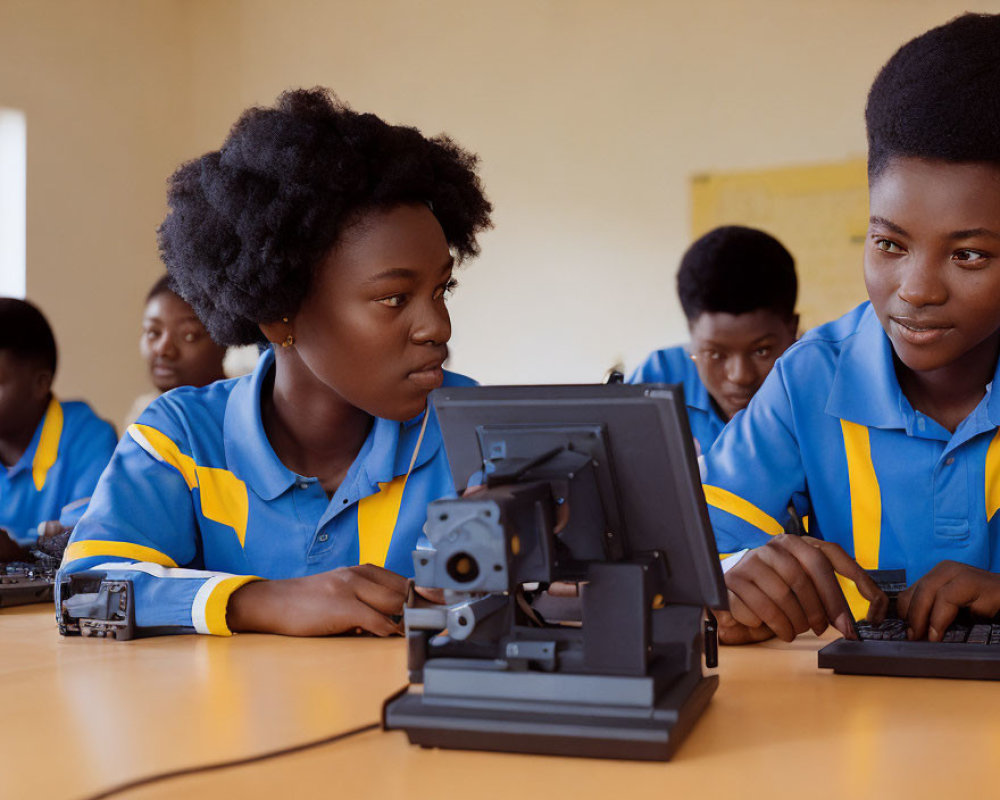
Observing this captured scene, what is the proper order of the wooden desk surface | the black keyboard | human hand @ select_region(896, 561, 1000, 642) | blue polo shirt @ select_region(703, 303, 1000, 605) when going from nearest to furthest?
the wooden desk surface, the black keyboard, human hand @ select_region(896, 561, 1000, 642), blue polo shirt @ select_region(703, 303, 1000, 605)

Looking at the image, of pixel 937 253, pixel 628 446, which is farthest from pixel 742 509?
pixel 628 446

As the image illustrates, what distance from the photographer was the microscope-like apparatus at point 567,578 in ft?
2.78

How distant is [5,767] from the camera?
2.85 ft

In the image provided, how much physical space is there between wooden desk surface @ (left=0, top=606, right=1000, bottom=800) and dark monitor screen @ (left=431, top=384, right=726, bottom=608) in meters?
0.14

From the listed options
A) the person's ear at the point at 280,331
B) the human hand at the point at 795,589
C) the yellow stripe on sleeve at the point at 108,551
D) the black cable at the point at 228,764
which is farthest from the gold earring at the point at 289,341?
the black cable at the point at 228,764

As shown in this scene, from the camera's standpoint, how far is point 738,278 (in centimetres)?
289

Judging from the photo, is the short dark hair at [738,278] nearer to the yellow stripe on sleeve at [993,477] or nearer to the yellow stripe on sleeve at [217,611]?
the yellow stripe on sleeve at [993,477]

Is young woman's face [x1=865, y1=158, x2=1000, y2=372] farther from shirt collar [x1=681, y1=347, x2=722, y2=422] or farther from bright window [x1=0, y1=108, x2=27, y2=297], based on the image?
bright window [x1=0, y1=108, x2=27, y2=297]

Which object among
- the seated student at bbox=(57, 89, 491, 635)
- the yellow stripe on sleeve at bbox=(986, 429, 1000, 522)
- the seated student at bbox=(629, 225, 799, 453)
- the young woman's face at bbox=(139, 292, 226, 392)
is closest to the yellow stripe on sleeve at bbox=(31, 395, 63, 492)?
the young woman's face at bbox=(139, 292, 226, 392)

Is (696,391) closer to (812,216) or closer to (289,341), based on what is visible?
(289,341)

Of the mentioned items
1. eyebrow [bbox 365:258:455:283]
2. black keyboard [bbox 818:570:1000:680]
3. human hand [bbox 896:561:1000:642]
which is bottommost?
black keyboard [bbox 818:570:1000:680]

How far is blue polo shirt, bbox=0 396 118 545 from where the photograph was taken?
3031 millimetres

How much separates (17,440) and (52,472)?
0.59 ft

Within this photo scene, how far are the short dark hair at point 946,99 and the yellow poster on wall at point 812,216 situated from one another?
328 centimetres
